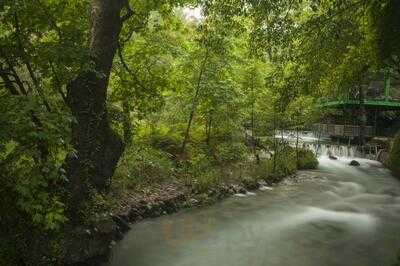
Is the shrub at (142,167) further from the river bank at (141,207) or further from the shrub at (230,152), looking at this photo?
the shrub at (230,152)

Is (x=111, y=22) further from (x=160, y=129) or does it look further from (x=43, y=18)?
(x=160, y=129)

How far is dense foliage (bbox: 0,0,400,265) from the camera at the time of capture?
293 inches

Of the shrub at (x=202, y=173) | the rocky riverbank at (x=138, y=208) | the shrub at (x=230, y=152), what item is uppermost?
the shrub at (x=230, y=152)

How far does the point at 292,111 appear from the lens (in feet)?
72.9

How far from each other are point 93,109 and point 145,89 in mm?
3449

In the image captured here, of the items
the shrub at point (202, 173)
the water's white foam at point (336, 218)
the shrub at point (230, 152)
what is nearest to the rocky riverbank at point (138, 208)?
the shrub at point (202, 173)

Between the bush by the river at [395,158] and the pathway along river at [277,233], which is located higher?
the bush by the river at [395,158]

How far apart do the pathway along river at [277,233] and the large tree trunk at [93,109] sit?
211cm

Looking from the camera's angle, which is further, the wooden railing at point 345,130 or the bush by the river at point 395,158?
the wooden railing at point 345,130

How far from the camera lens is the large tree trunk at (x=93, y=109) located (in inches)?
375

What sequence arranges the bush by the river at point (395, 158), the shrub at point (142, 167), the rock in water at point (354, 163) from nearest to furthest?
the shrub at point (142, 167), the bush by the river at point (395, 158), the rock in water at point (354, 163)

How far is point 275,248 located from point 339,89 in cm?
746

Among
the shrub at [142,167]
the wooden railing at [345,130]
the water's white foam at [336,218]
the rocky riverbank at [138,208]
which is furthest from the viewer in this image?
the wooden railing at [345,130]

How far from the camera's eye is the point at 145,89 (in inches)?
517
